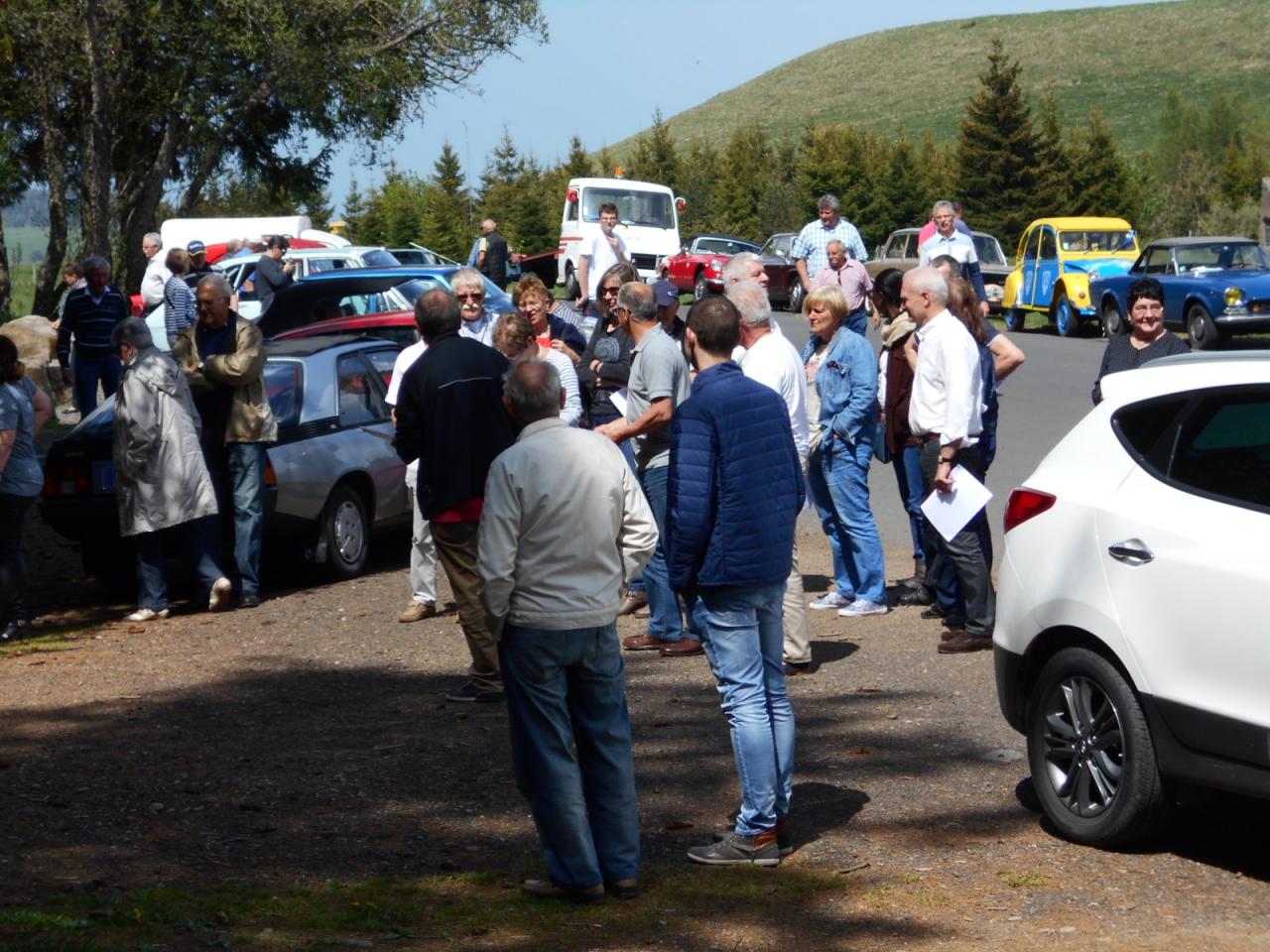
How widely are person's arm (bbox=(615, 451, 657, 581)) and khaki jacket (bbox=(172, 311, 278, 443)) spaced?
584 cm

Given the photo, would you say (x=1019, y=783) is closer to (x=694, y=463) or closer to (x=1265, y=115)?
(x=694, y=463)

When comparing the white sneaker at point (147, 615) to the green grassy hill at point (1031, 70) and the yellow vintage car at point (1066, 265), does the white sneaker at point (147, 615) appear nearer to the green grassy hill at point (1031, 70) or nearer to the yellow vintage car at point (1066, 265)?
A: the yellow vintage car at point (1066, 265)

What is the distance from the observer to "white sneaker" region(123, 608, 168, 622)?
1113cm

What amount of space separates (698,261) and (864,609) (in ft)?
98.9

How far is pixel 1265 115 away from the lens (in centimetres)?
11538

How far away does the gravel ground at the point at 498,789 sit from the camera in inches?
220

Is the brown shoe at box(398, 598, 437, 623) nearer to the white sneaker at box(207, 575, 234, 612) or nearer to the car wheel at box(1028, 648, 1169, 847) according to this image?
the white sneaker at box(207, 575, 234, 612)

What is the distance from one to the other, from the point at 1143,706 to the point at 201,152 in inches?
1578

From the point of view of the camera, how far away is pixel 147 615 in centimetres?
1115

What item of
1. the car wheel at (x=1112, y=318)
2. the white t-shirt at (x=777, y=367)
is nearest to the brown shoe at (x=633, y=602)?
the white t-shirt at (x=777, y=367)

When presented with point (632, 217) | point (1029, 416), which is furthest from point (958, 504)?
point (632, 217)

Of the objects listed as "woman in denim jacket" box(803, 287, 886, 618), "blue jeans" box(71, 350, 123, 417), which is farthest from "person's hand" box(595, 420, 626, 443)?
"blue jeans" box(71, 350, 123, 417)

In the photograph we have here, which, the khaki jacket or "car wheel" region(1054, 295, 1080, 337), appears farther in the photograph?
"car wheel" region(1054, 295, 1080, 337)

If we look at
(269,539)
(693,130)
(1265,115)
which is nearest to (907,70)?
(693,130)
